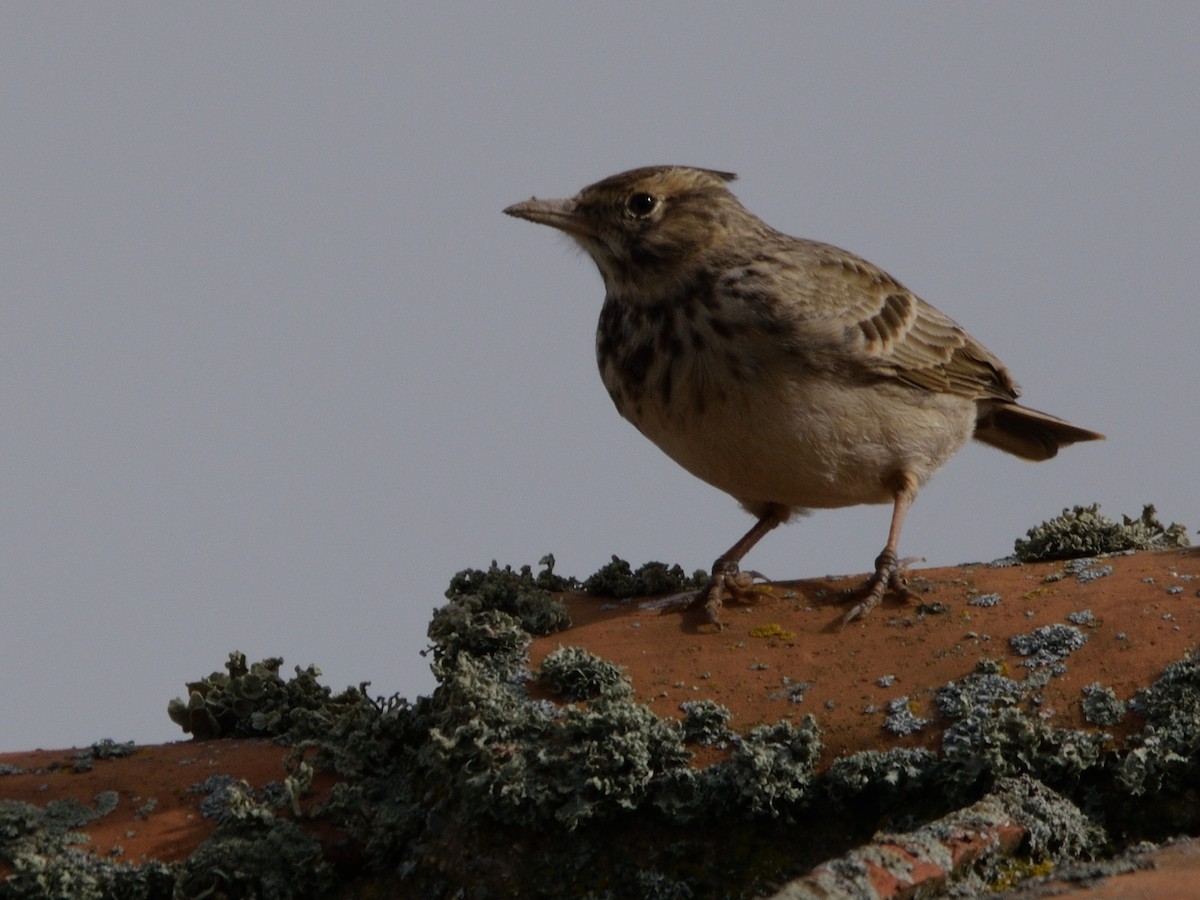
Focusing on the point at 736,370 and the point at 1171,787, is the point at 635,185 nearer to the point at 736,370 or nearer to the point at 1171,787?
the point at 736,370

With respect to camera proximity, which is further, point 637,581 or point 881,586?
point 637,581

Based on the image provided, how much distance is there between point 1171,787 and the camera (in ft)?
11.2

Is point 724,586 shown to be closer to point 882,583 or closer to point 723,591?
point 723,591

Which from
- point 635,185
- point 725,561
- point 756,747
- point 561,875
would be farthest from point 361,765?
point 635,185

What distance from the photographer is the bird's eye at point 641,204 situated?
6.44 meters

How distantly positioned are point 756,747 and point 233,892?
46.9 inches

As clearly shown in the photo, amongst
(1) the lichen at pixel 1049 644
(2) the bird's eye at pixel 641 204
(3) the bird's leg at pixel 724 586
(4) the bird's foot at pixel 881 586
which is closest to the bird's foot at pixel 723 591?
(3) the bird's leg at pixel 724 586

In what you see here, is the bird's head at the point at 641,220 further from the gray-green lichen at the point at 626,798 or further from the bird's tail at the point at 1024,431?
the gray-green lichen at the point at 626,798

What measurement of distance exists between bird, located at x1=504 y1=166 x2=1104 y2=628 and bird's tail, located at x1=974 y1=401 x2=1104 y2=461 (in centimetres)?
9

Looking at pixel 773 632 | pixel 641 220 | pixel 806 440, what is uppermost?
pixel 641 220

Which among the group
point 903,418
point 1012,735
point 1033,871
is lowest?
point 1033,871

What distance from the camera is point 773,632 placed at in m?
4.48

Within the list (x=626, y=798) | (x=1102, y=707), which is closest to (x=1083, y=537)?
(x=1102, y=707)

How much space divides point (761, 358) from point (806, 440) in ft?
1.02
